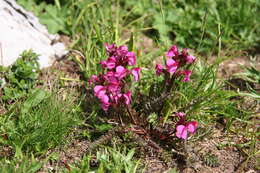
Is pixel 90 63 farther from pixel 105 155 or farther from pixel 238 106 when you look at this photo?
pixel 238 106

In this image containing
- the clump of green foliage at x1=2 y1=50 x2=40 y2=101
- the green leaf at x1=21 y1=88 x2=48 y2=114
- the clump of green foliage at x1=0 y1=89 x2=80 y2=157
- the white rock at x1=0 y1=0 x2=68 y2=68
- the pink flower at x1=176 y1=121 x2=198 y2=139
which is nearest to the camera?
the pink flower at x1=176 y1=121 x2=198 y2=139

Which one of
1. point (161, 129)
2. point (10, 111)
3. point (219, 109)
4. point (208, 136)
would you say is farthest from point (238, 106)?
point (10, 111)

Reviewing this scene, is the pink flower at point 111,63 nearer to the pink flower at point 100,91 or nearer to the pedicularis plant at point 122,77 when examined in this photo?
the pedicularis plant at point 122,77

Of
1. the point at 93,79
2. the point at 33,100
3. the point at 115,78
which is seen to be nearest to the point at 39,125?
the point at 33,100

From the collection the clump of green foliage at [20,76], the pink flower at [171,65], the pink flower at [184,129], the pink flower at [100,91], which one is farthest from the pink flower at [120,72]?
the clump of green foliage at [20,76]

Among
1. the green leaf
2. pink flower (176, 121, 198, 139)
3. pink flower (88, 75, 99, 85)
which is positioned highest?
pink flower (88, 75, 99, 85)

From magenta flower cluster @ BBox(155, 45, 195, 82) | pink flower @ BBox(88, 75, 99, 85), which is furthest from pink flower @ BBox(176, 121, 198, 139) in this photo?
pink flower @ BBox(88, 75, 99, 85)

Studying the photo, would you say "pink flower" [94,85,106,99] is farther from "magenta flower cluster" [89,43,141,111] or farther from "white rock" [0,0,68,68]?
"white rock" [0,0,68,68]

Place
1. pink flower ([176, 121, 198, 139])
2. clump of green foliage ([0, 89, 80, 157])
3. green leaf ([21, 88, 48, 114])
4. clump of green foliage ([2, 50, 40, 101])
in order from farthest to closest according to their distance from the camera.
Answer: clump of green foliage ([2, 50, 40, 101]), green leaf ([21, 88, 48, 114]), clump of green foliage ([0, 89, 80, 157]), pink flower ([176, 121, 198, 139])
